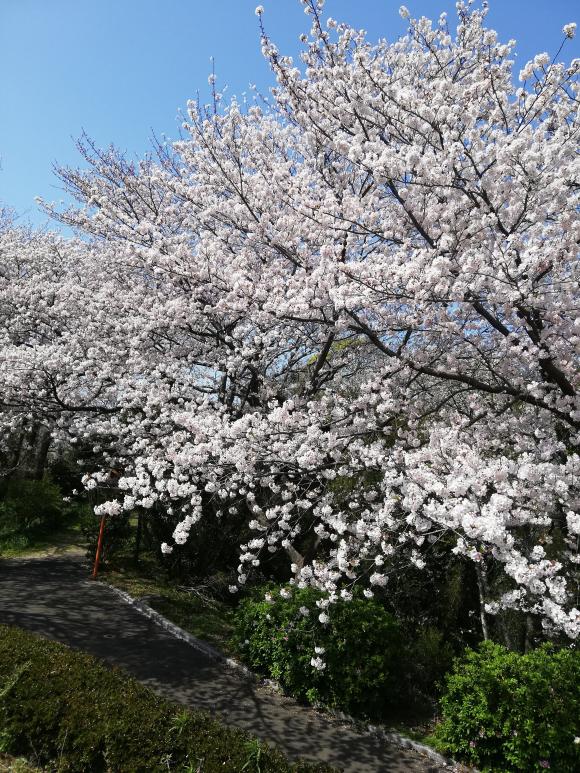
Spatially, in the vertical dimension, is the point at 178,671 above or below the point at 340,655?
below

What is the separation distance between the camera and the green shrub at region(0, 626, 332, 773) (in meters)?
4.27

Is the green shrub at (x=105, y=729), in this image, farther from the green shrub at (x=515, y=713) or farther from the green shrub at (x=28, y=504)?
the green shrub at (x=28, y=504)

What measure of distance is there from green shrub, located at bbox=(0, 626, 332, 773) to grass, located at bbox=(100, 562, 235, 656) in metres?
3.11

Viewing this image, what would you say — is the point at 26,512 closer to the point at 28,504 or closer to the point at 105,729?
the point at 28,504

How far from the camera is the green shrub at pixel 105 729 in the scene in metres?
4.27

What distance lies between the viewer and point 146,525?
1344 cm

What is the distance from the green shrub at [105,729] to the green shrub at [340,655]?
77.4 inches

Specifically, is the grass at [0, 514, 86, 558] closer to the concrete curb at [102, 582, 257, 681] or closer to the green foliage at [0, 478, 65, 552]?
the green foliage at [0, 478, 65, 552]

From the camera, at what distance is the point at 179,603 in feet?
33.1

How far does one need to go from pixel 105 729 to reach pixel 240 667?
3219 mm

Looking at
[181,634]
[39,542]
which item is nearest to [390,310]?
[181,634]

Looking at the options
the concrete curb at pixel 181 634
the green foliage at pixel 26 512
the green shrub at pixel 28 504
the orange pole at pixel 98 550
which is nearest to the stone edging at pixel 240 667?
the concrete curb at pixel 181 634

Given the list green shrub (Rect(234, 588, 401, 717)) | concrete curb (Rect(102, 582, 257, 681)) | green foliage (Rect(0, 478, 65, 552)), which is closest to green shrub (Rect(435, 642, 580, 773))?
green shrub (Rect(234, 588, 401, 717))

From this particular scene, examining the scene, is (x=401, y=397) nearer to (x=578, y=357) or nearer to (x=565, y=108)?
(x=578, y=357)
